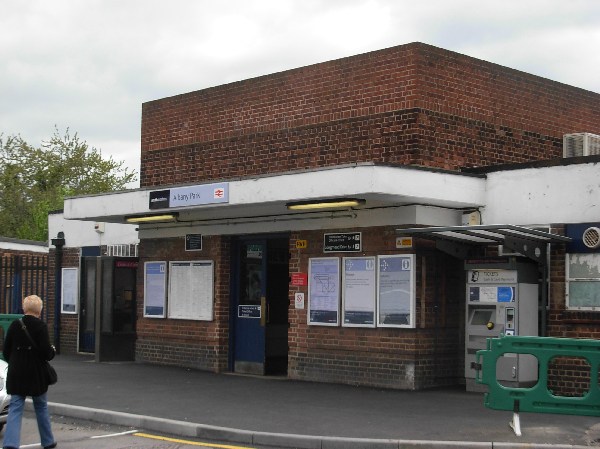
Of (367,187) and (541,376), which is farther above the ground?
(367,187)

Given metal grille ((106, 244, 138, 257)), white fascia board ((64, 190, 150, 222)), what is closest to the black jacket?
white fascia board ((64, 190, 150, 222))

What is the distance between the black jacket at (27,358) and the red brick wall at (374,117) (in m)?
6.69

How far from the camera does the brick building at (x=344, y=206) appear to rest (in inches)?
559

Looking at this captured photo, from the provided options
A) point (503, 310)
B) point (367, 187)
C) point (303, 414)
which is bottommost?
point (303, 414)

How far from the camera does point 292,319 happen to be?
1633 cm

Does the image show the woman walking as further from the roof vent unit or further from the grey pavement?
the roof vent unit

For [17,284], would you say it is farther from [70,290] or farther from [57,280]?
[70,290]

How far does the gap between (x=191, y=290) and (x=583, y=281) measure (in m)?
7.80

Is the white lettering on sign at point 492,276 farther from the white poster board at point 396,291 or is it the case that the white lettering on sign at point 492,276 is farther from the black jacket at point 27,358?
the black jacket at point 27,358

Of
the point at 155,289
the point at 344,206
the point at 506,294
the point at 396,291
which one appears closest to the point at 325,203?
the point at 344,206

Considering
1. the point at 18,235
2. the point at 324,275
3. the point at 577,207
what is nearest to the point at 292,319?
the point at 324,275

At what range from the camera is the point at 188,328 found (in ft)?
60.1

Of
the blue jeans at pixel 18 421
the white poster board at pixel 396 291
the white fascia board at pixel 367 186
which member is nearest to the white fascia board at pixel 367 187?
the white fascia board at pixel 367 186

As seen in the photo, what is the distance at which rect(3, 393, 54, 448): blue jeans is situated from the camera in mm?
9234
